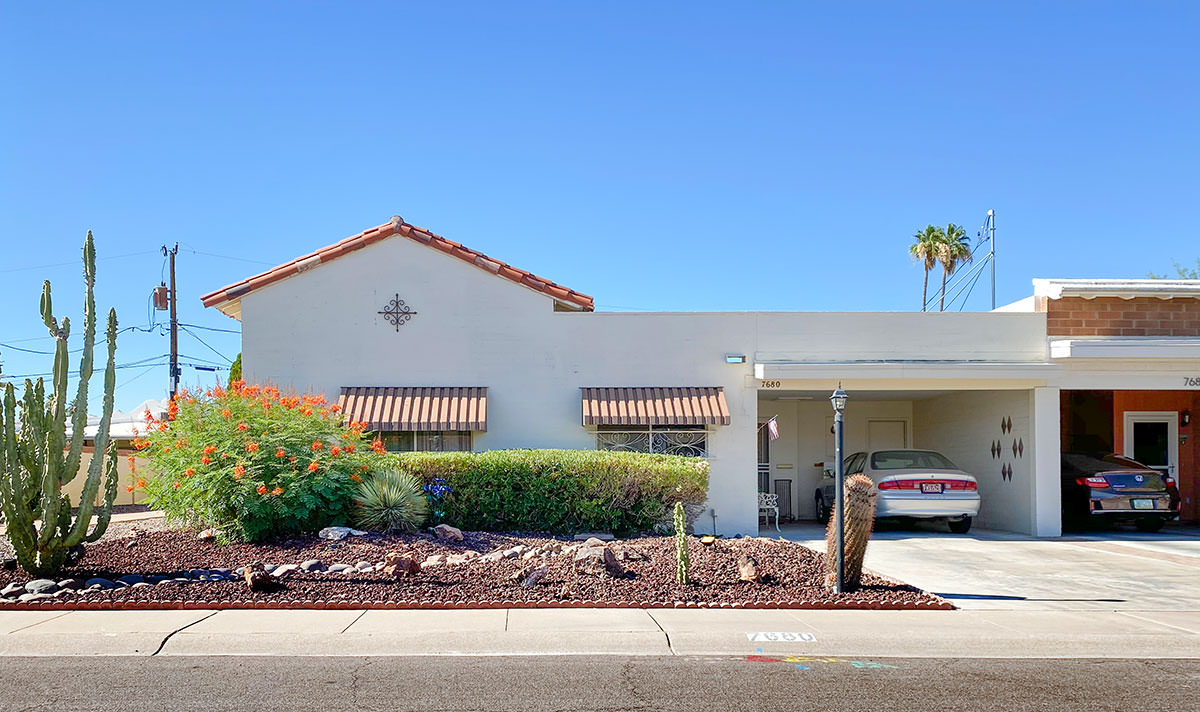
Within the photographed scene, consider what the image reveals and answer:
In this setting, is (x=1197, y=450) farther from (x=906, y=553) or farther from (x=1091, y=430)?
(x=906, y=553)

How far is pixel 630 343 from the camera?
17.2 metres

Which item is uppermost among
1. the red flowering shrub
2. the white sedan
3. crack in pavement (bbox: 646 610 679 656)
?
the red flowering shrub

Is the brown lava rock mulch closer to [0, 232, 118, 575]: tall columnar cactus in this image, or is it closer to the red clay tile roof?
[0, 232, 118, 575]: tall columnar cactus

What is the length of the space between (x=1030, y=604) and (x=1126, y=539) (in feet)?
24.9

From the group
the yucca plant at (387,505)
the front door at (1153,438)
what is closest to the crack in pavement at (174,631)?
the yucca plant at (387,505)

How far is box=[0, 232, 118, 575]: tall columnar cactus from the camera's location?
10805 millimetres

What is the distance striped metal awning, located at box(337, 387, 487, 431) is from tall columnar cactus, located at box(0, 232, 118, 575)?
17.4ft

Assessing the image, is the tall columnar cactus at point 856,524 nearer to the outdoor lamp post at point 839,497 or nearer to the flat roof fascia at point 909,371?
the outdoor lamp post at point 839,497

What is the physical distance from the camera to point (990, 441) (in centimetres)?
1892

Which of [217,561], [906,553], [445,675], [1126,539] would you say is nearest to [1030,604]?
[906,553]

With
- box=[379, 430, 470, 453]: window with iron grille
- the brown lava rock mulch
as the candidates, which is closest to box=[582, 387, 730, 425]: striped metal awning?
box=[379, 430, 470, 453]: window with iron grille

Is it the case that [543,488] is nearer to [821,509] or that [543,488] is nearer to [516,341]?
[516,341]

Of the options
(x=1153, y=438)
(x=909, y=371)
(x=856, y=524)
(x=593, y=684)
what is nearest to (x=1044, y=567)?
(x=856, y=524)

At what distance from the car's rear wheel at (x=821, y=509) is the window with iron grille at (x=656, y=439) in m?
3.93
